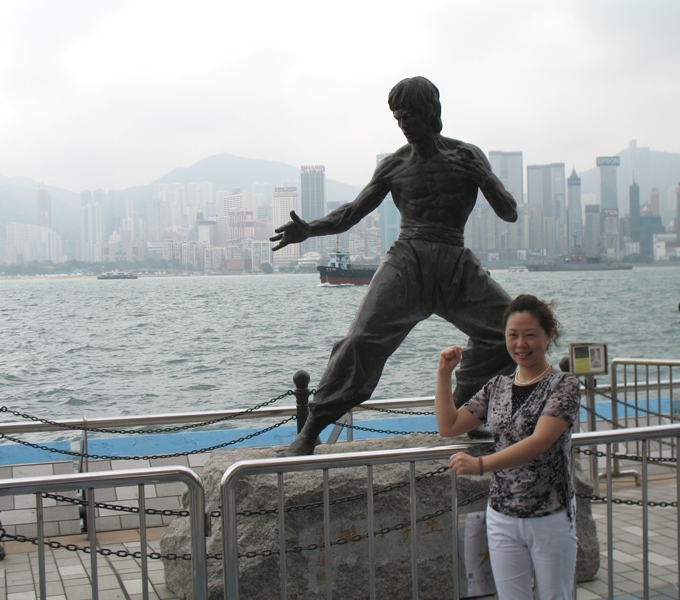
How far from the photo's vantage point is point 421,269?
4891 mm

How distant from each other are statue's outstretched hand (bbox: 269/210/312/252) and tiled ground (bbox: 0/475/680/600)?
2.10 m

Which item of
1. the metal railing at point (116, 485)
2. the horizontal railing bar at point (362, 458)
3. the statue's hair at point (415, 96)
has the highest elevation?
the statue's hair at point (415, 96)

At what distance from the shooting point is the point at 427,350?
27.3m

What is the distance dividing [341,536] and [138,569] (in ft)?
4.90

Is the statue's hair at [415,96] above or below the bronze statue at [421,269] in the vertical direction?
above

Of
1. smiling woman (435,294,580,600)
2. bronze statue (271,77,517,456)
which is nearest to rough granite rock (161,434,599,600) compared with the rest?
bronze statue (271,77,517,456)

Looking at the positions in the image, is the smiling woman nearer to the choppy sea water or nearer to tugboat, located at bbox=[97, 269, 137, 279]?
the choppy sea water

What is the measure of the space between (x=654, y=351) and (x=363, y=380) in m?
30.9

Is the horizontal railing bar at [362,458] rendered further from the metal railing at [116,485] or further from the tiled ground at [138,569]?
the tiled ground at [138,569]

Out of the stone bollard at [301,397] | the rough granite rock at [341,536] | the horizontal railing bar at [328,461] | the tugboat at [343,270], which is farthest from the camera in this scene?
the tugboat at [343,270]

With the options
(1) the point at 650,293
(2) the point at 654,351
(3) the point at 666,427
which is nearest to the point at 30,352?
(2) the point at 654,351

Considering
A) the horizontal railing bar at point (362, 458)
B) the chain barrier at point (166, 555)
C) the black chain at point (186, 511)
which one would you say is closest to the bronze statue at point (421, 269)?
the black chain at point (186, 511)

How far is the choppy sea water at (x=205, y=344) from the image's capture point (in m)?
20.9

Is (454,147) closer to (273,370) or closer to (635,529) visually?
(635,529)
